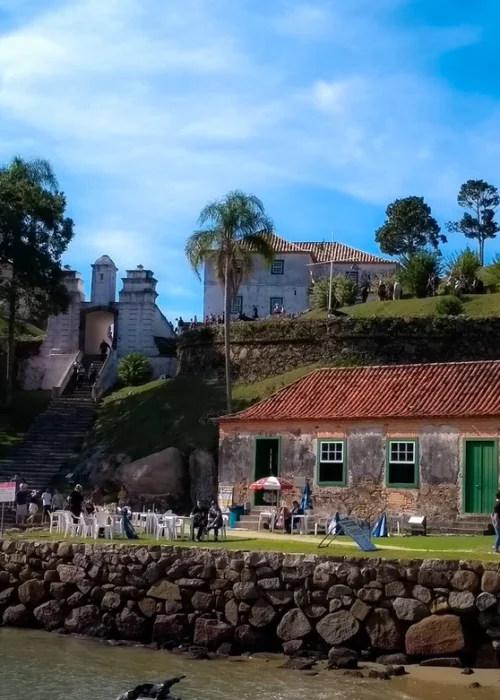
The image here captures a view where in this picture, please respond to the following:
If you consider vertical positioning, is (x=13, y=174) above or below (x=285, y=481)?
above

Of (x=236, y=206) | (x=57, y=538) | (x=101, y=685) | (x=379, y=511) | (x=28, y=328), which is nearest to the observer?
(x=101, y=685)

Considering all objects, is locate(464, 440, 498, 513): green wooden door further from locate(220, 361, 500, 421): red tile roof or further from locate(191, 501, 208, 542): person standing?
locate(191, 501, 208, 542): person standing

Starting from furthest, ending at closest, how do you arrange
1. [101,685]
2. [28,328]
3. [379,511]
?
[28,328] → [379,511] → [101,685]

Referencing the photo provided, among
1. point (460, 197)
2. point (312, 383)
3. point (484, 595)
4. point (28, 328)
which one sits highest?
point (460, 197)

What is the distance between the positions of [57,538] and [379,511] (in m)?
8.42

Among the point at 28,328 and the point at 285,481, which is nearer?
the point at 285,481

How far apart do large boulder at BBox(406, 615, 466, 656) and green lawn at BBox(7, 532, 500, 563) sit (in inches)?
39.1

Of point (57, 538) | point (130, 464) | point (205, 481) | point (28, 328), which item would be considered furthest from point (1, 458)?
point (28, 328)

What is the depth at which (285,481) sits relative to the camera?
25328 mm

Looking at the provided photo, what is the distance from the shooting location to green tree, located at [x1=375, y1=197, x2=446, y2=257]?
79.1m

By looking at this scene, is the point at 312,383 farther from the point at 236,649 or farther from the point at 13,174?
the point at 13,174

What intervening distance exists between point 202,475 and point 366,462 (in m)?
8.22

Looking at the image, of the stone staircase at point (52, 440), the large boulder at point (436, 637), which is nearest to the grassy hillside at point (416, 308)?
the stone staircase at point (52, 440)

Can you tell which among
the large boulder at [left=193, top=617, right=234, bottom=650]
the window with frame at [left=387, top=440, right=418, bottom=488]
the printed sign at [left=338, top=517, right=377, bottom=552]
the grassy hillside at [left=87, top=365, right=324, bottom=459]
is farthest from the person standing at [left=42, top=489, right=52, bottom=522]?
the printed sign at [left=338, top=517, right=377, bottom=552]
